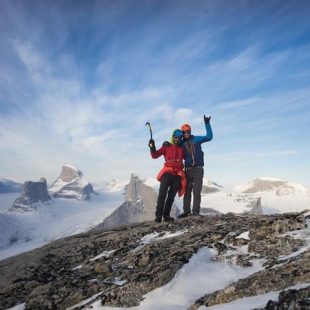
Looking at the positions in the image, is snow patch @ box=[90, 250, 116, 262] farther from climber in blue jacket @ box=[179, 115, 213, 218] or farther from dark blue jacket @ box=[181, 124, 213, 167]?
dark blue jacket @ box=[181, 124, 213, 167]

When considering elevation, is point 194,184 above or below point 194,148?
below

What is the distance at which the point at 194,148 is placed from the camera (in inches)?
770

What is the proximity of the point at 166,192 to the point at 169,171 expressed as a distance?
40.7 inches

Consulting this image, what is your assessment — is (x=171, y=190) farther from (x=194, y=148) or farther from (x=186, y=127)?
(x=186, y=127)

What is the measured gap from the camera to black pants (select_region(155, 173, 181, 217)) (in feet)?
62.4

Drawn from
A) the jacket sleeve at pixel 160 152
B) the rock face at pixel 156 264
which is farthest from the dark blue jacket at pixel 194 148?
the rock face at pixel 156 264

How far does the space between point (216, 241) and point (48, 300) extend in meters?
5.29

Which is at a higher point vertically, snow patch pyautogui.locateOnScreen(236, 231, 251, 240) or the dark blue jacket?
the dark blue jacket

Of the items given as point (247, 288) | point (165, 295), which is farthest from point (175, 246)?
point (247, 288)

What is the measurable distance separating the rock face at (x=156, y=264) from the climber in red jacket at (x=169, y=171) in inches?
83.0

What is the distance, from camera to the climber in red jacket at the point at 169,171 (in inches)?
746

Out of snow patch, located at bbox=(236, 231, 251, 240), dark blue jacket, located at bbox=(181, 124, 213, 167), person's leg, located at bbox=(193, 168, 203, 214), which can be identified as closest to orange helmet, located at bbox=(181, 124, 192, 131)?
dark blue jacket, located at bbox=(181, 124, 213, 167)

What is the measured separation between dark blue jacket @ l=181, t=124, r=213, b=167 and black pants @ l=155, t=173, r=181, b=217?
1.09 m

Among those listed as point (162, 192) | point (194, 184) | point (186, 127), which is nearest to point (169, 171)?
point (162, 192)
